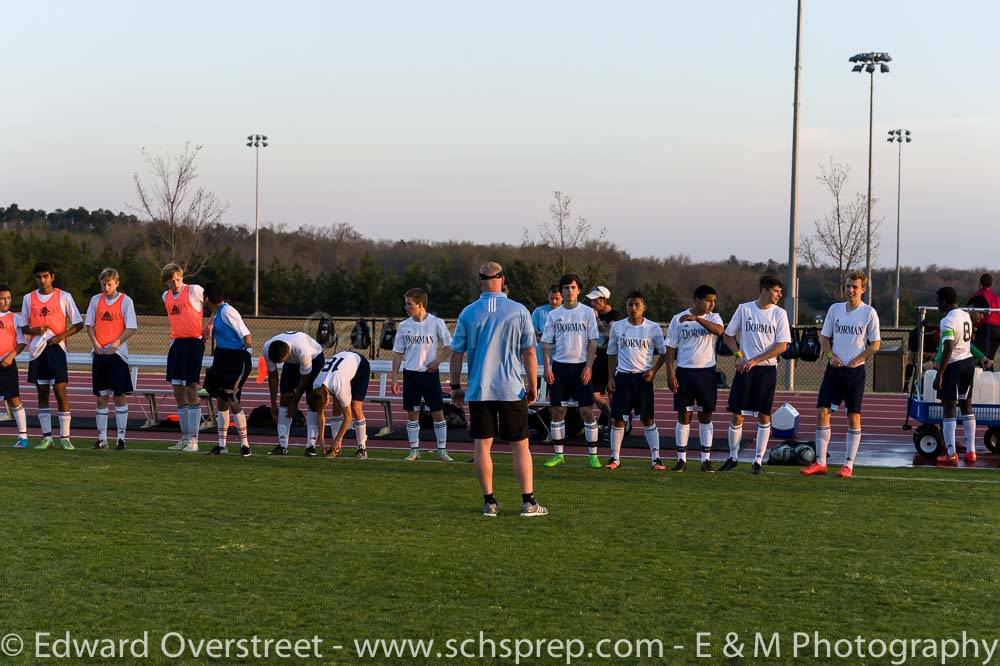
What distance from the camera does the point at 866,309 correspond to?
1198 cm

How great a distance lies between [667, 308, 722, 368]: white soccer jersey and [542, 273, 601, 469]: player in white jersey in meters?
0.88

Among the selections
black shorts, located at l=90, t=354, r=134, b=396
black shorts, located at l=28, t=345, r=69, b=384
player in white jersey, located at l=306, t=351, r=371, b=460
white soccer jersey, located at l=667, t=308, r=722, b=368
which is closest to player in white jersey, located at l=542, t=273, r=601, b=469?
white soccer jersey, located at l=667, t=308, r=722, b=368

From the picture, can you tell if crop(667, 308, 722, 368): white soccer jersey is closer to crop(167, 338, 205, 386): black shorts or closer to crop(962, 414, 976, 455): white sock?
crop(962, 414, 976, 455): white sock

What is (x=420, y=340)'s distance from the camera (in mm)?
13547

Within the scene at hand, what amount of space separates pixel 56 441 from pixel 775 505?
9217 millimetres

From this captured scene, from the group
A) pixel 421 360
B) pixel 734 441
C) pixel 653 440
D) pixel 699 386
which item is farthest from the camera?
pixel 421 360

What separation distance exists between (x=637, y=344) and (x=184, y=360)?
5.06 m

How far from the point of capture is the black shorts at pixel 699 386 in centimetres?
1259

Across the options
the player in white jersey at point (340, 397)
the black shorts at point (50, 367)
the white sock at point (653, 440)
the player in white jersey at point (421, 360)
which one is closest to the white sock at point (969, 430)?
the white sock at point (653, 440)

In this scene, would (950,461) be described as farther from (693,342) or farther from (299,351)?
(299,351)

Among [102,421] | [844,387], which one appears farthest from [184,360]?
[844,387]

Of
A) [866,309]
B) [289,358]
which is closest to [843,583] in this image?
[866,309]

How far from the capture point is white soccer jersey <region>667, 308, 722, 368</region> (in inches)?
496

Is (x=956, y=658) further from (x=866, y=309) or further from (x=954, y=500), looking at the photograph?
(x=866, y=309)
